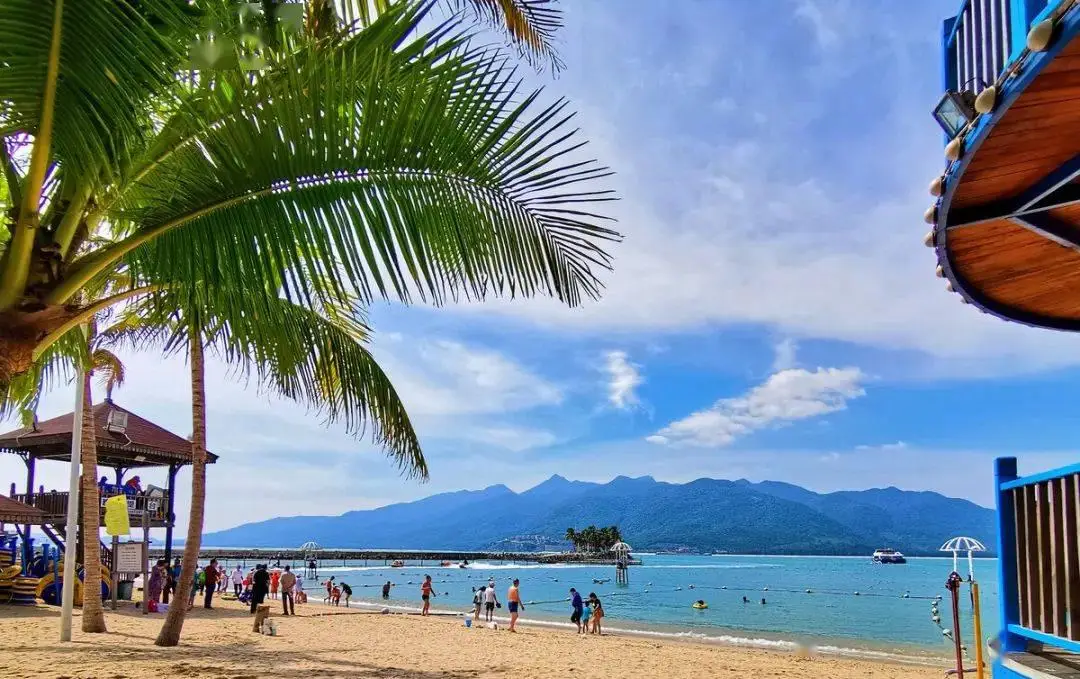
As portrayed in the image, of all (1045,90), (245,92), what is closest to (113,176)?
(245,92)

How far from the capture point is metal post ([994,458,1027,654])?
175 inches

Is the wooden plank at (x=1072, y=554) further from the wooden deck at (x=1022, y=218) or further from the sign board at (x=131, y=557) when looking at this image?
the sign board at (x=131, y=557)

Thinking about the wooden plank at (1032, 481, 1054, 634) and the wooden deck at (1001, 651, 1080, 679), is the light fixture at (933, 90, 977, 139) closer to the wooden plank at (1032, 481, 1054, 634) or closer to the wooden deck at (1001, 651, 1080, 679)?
the wooden plank at (1032, 481, 1054, 634)

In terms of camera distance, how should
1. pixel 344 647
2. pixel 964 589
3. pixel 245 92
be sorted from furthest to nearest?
pixel 964 589, pixel 344 647, pixel 245 92

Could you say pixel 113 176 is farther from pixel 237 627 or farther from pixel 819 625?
pixel 819 625

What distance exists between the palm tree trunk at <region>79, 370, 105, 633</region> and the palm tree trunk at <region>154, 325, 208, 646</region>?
1662 millimetres

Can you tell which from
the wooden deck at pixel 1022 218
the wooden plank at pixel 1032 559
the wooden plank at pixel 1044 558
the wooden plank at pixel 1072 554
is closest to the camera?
the wooden deck at pixel 1022 218

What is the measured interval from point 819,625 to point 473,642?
28353 mm

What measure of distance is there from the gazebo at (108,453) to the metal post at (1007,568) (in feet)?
58.4

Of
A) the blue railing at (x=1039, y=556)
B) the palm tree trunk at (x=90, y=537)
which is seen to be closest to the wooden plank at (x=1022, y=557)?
the blue railing at (x=1039, y=556)

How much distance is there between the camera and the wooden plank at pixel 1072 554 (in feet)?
12.1

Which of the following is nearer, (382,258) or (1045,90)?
(1045,90)

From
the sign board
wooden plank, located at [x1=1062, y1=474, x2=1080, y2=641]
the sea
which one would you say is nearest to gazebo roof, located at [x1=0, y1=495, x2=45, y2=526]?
the sign board

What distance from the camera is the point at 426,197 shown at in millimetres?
3566
